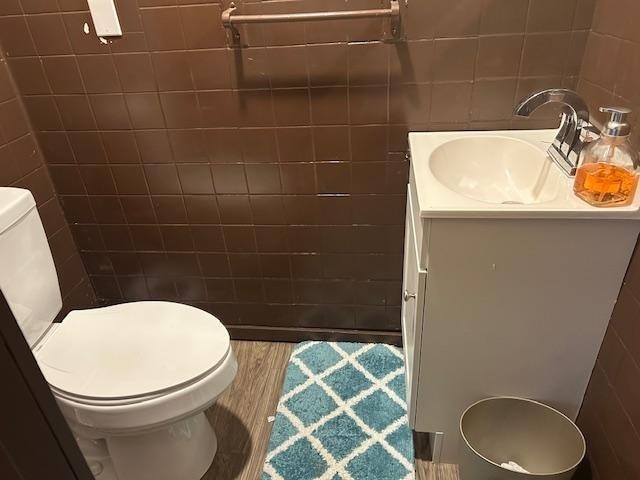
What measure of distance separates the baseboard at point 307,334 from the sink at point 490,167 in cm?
71

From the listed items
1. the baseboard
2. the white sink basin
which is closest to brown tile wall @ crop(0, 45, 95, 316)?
the baseboard

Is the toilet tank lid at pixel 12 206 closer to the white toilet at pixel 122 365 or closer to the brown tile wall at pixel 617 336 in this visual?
the white toilet at pixel 122 365

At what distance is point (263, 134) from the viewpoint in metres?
1.50

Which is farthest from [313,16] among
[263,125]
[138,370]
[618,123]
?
[138,370]

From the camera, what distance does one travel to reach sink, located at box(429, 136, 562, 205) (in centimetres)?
129

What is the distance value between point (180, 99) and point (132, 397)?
2.86 ft

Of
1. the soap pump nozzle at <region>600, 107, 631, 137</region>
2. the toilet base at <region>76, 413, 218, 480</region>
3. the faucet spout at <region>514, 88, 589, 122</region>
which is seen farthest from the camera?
the toilet base at <region>76, 413, 218, 480</region>

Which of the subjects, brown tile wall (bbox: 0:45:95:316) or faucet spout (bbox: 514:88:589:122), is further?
brown tile wall (bbox: 0:45:95:316)

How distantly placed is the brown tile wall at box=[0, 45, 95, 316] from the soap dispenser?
1.60 metres

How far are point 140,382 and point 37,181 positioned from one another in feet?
2.89

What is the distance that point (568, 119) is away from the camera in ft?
3.83

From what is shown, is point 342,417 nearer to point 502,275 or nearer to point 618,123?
point 502,275

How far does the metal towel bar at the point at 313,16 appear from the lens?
121cm

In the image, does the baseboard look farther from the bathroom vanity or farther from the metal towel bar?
the metal towel bar
